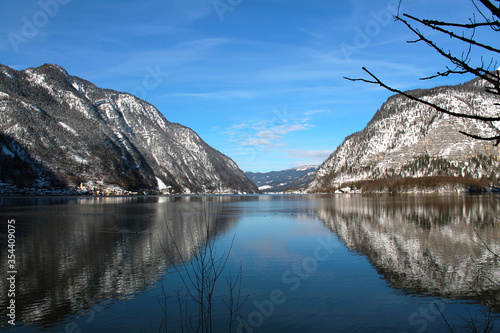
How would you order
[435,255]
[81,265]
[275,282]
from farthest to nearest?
1. [435,255]
2. [81,265]
3. [275,282]

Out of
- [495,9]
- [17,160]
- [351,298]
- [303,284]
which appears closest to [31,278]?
[303,284]

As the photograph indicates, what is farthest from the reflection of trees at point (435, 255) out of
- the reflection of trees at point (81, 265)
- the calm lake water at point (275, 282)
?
the reflection of trees at point (81, 265)

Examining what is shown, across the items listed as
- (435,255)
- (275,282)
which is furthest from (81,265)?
(435,255)

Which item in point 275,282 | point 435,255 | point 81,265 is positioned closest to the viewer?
point 275,282

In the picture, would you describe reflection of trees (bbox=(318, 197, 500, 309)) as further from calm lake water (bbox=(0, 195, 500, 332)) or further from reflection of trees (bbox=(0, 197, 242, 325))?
reflection of trees (bbox=(0, 197, 242, 325))

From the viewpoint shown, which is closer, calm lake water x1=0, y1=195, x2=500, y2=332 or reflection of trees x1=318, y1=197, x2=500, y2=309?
calm lake water x1=0, y1=195, x2=500, y2=332

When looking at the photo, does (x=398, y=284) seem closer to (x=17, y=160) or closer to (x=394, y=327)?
(x=394, y=327)

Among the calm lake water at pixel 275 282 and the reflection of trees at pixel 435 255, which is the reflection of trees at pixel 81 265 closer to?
the calm lake water at pixel 275 282

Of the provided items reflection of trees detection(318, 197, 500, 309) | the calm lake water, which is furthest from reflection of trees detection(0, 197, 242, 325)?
reflection of trees detection(318, 197, 500, 309)

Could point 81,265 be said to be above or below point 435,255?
above

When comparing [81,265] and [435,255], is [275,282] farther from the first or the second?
[435,255]

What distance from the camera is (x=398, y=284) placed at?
22594 millimetres

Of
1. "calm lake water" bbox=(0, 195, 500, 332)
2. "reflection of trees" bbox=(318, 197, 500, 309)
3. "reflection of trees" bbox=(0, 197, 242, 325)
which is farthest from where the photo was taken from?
"reflection of trees" bbox=(318, 197, 500, 309)

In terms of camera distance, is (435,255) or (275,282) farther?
(435,255)
